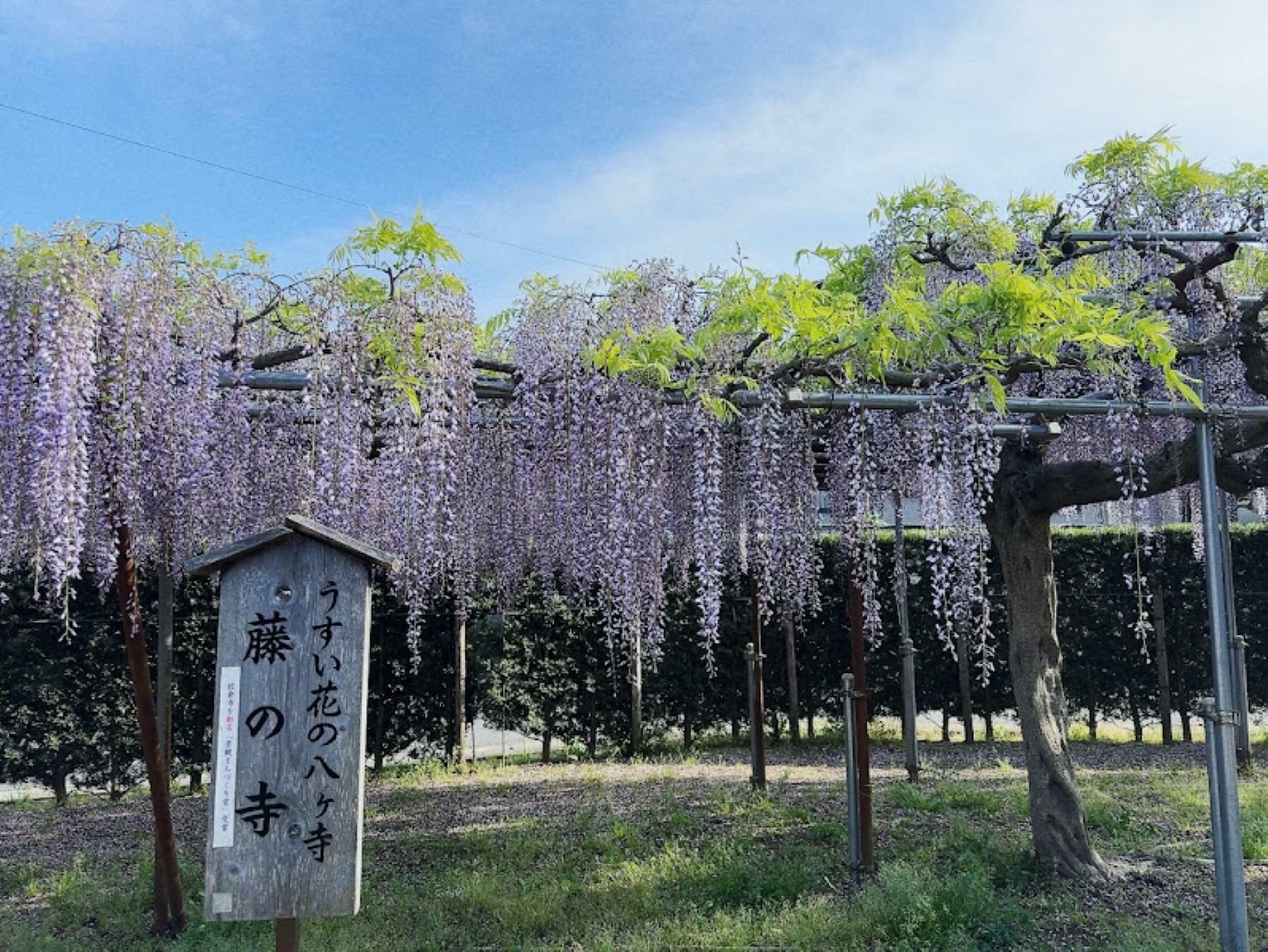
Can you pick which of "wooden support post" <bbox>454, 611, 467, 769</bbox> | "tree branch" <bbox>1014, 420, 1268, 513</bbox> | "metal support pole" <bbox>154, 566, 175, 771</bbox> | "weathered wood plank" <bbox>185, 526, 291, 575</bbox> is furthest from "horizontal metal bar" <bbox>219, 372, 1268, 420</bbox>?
"wooden support post" <bbox>454, 611, 467, 769</bbox>

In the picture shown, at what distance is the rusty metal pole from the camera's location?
468cm

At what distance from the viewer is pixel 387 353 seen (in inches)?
156

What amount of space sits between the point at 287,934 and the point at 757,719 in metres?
4.37

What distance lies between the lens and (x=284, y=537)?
265cm

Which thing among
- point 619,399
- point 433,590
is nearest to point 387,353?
point 619,399

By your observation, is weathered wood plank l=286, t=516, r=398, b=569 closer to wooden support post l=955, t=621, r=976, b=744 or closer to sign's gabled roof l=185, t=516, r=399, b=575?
sign's gabled roof l=185, t=516, r=399, b=575

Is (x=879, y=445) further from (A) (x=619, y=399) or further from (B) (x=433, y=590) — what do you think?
(B) (x=433, y=590)

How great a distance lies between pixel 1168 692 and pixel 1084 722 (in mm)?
883

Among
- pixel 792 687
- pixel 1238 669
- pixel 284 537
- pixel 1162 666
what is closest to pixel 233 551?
pixel 284 537

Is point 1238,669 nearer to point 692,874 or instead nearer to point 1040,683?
point 1040,683

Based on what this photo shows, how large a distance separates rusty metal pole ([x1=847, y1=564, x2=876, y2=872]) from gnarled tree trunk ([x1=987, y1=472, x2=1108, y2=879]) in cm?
79

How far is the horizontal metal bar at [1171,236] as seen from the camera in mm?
4320

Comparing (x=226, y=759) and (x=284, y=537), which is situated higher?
(x=284, y=537)

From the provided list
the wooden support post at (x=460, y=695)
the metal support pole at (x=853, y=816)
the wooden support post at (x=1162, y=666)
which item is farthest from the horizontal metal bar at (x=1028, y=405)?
the wooden support post at (x=1162, y=666)
